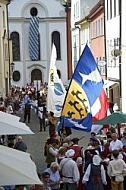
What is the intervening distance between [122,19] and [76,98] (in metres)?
18.7

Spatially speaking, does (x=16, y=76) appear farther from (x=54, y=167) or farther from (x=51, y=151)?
(x=54, y=167)

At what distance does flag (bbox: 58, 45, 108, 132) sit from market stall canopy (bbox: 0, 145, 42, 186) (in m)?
4.71

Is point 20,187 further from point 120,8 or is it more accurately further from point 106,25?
point 106,25

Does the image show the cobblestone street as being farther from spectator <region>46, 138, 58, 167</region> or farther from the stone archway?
the stone archway

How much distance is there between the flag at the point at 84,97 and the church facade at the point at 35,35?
1806 inches

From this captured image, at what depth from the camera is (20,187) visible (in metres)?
7.58

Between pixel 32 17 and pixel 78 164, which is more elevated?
pixel 32 17

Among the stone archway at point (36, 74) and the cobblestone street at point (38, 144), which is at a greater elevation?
the stone archway at point (36, 74)

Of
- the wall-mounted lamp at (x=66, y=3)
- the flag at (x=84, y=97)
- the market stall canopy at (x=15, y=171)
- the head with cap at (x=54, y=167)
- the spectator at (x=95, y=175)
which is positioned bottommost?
the spectator at (x=95, y=175)

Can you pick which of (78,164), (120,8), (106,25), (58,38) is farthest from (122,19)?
(58,38)

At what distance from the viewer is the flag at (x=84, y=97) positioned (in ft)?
38.3

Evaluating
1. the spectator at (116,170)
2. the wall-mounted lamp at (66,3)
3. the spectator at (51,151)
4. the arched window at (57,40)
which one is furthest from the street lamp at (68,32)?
the spectator at (116,170)

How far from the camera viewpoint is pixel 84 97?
11.8 metres

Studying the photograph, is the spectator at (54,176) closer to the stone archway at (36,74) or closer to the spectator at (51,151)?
the spectator at (51,151)
